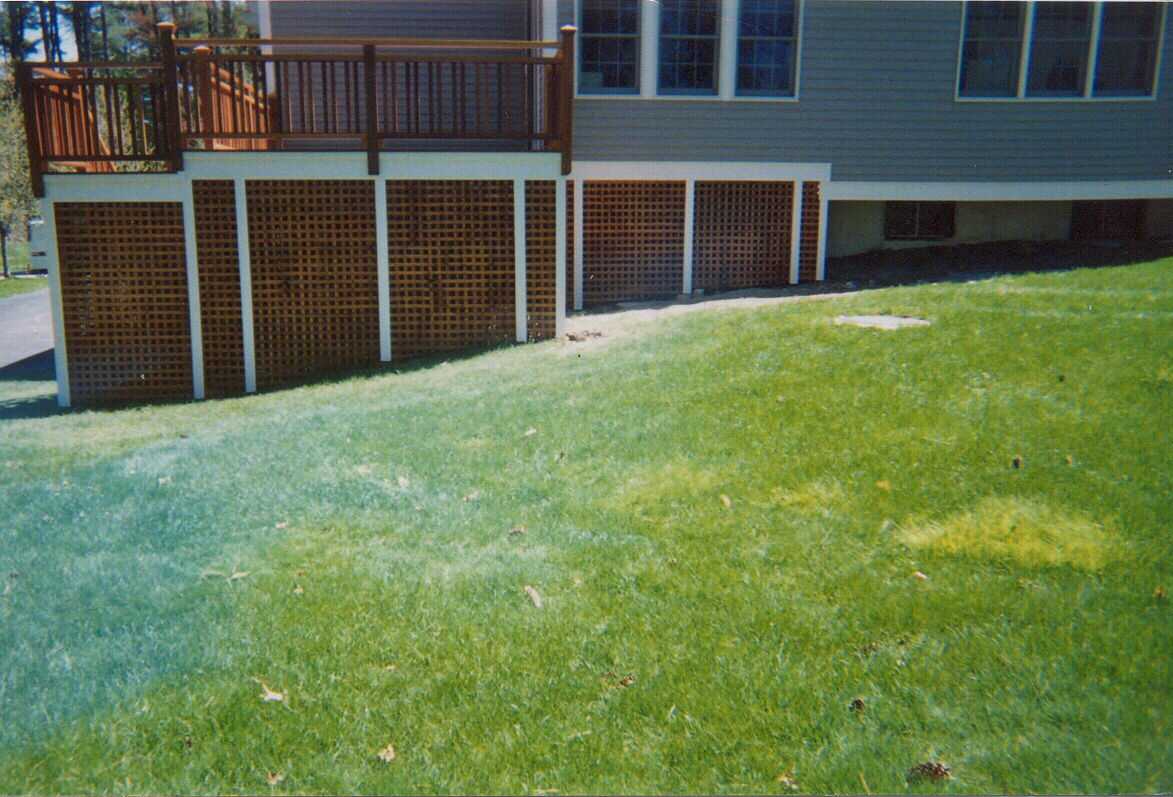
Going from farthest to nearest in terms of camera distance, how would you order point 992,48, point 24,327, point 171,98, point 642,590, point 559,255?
point 24,327 < point 992,48 < point 559,255 < point 171,98 < point 642,590

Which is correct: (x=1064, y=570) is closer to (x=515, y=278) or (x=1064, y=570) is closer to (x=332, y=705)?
(x=332, y=705)

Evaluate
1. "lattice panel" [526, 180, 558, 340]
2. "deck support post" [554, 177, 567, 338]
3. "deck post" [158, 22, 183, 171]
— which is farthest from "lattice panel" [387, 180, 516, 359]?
"deck post" [158, 22, 183, 171]

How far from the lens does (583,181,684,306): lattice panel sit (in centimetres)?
1295

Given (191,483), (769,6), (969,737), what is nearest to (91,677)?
(191,483)

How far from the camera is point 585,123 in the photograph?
12648 millimetres

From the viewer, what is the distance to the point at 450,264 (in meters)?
11.0

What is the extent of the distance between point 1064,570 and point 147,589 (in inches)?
168

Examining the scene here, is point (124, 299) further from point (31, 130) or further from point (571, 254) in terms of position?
point (571, 254)

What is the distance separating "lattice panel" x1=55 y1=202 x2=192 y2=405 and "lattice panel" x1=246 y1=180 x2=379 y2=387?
875mm

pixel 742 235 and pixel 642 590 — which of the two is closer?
pixel 642 590

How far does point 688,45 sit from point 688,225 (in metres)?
2.46

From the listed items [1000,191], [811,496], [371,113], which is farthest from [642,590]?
[1000,191]

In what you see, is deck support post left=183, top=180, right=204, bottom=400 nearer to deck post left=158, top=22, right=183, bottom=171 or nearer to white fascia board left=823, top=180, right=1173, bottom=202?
deck post left=158, top=22, right=183, bottom=171

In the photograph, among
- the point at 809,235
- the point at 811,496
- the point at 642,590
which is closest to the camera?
the point at 642,590
